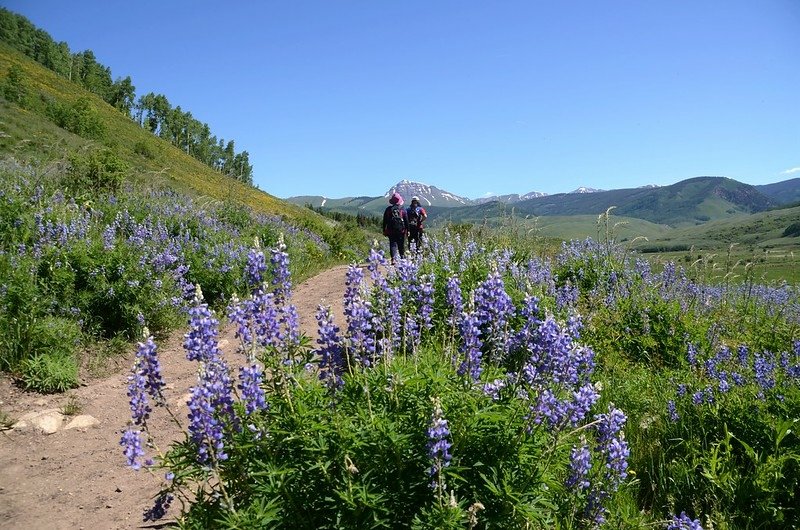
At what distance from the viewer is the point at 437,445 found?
92.6 inches

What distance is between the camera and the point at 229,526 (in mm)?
2379

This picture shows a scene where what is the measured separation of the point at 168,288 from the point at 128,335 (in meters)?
1.05

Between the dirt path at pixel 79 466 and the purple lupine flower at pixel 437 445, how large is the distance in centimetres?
276

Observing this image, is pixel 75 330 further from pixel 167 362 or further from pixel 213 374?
pixel 213 374

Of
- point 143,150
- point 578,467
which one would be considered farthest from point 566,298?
point 143,150

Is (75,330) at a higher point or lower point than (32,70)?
lower

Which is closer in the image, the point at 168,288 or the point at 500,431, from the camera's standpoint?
the point at 500,431

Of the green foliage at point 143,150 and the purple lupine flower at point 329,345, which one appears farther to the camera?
the green foliage at point 143,150

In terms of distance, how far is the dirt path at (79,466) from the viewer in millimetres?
4152

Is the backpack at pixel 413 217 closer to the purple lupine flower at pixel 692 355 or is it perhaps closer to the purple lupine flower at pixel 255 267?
the purple lupine flower at pixel 692 355

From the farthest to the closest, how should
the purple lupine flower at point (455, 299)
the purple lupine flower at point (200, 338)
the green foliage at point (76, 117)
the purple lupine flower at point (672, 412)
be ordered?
1. the green foliage at point (76, 117)
2. the purple lupine flower at point (672, 412)
3. the purple lupine flower at point (455, 299)
4. the purple lupine flower at point (200, 338)

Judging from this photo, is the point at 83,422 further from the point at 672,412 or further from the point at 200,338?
the point at 672,412

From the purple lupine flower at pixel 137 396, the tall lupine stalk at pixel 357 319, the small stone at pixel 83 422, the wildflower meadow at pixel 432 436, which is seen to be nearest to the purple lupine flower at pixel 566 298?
the wildflower meadow at pixel 432 436

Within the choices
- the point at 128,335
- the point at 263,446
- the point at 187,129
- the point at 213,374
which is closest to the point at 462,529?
the point at 263,446
